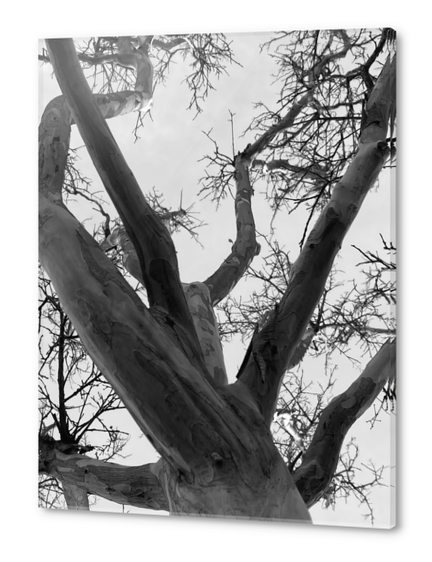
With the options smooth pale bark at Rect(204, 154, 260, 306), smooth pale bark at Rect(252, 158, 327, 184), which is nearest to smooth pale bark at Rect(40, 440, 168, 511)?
smooth pale bark at Rect(204, 154, 260, 306)

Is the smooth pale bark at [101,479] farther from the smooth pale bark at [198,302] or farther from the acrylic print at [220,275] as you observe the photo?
the smooth pale bark at [198,302]

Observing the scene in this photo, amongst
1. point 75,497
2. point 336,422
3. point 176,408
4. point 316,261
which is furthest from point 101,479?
point 316,261

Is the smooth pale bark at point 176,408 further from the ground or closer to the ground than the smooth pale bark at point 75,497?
further from the ground

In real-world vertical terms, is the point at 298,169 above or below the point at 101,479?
above

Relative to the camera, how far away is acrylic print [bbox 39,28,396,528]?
205cm

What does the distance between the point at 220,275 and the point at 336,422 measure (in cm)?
47

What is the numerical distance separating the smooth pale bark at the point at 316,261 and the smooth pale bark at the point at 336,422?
0.48ft

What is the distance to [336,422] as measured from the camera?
6.89ft

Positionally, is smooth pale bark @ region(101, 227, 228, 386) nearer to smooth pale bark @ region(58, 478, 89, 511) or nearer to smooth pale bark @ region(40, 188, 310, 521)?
smooth pale bark @ region(40, 188, 310, 521)
